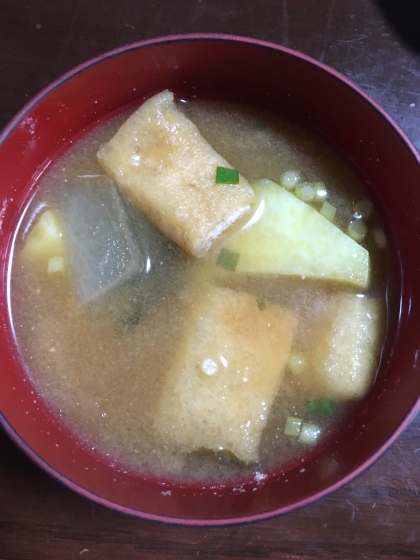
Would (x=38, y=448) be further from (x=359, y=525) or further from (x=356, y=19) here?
(x=356, y=19)

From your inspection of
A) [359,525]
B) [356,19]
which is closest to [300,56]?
[356,19]

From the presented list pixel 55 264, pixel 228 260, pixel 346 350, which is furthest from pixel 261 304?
pixel 55 264

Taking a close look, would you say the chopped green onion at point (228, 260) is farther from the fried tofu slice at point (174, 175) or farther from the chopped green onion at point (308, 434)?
the chopped green onion at point (308, 434)

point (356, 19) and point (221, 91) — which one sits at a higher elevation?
point (356, 19)

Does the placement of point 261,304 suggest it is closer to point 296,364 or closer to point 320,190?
point 296,364

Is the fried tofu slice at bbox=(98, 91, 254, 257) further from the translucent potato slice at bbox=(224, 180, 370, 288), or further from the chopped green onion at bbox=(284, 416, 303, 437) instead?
the chopped green onion at bbox=(284, 416, 303, 437)

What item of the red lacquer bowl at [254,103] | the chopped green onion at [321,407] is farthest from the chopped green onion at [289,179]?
the chopped green onion at [321,407]
